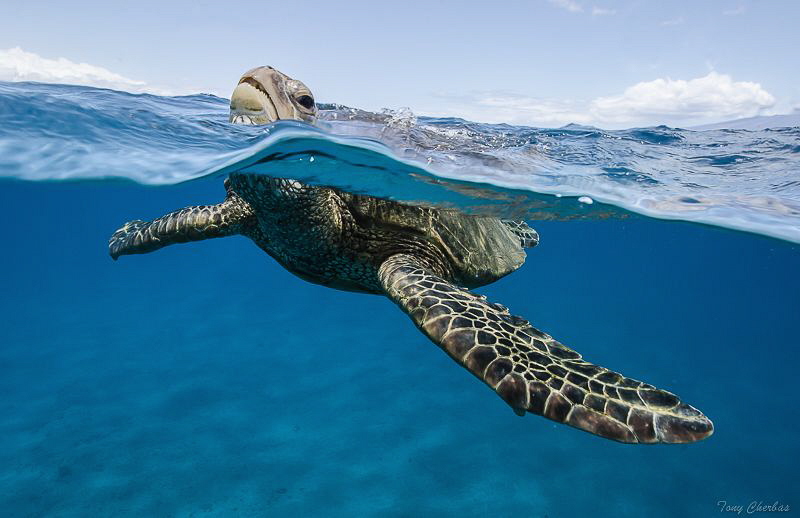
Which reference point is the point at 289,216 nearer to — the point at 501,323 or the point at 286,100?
the point at 286,100

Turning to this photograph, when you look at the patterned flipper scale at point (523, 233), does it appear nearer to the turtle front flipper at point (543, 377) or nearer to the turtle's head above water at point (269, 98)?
the turtle's head above water at point (269, 98)

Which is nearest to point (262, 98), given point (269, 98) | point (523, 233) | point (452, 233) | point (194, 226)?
point (269, 98)

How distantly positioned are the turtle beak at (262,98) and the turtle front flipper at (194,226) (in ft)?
3.35

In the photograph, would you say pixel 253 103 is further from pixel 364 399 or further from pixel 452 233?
pixel 364 399

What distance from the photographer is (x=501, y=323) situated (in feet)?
10.8

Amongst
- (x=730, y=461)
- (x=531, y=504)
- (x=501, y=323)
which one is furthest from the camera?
(x=730, y=461)

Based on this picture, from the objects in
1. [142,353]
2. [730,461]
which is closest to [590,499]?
[730,461]

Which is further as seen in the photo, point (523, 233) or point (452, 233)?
point (523, 233)

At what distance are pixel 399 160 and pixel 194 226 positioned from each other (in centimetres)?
274

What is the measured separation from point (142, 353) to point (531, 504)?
46.6ft

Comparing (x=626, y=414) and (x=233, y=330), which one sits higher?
(x=626, y=414)

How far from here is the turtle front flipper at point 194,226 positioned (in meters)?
5.15

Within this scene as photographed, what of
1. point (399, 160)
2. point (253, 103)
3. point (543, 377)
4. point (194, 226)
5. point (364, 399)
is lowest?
point (364, 399)

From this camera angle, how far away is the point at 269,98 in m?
4.50
